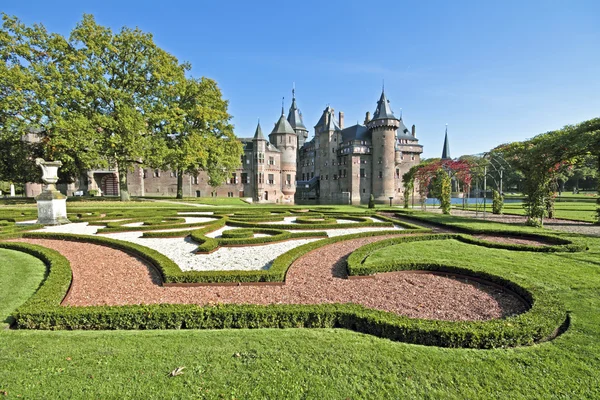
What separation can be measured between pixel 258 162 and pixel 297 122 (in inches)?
1057

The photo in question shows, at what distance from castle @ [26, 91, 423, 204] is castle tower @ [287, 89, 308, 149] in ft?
47.6

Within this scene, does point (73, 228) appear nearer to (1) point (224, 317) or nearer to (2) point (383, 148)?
(1) point (224, 317)

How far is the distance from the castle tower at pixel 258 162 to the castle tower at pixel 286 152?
4.30 m

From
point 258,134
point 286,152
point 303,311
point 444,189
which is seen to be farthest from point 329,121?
point 303,311

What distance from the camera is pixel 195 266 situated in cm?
823

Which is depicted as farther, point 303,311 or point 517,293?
point 517,293

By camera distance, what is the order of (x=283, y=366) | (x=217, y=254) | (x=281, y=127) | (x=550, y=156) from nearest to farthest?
(x=283, y=366), (x=217, y=254), (x=550, y=156), (x=281, y=127)

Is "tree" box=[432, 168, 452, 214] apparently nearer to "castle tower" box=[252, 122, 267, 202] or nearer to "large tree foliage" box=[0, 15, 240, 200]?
"large tree foliage" box=[0, 15, 240, 200]

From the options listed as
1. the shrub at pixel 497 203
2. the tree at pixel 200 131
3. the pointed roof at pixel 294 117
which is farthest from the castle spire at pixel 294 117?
the shrub at pixel 497 203

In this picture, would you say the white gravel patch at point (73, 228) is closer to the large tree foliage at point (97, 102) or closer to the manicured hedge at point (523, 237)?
the large tree foliage at point (97, 102)

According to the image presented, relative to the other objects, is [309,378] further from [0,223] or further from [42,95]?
[42,95]

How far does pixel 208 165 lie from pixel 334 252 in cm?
2754

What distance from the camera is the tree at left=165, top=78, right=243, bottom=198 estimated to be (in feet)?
96.8

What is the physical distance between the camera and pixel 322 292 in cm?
650
